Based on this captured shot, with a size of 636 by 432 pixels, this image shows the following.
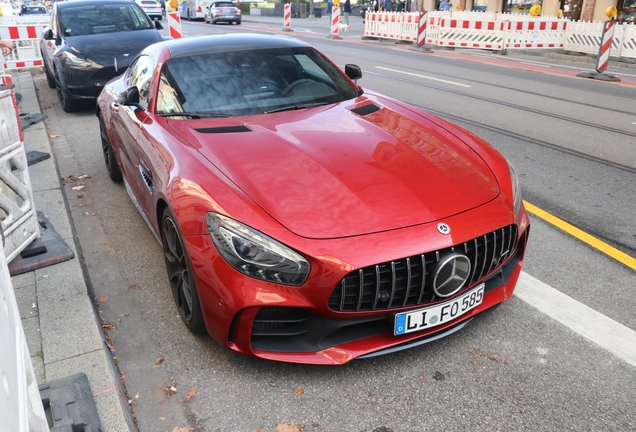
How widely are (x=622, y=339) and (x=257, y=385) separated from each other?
1.89 meters

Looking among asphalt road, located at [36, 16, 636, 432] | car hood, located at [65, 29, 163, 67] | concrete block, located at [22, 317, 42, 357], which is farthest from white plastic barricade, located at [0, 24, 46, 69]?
concrete block, located at [22, 317, 42, 357]

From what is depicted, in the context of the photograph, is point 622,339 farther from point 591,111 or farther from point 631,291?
point 591,111

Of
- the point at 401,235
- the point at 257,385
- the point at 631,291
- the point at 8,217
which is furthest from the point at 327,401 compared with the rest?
the point at 8,217

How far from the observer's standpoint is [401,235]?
2656mm

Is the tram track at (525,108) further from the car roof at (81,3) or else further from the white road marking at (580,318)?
the car roof at (81,3)

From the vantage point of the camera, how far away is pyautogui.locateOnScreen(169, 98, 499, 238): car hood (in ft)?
9.02

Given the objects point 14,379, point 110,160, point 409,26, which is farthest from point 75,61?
point 409,26

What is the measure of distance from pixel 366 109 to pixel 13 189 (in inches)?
94.9

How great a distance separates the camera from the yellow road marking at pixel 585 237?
3.95 m

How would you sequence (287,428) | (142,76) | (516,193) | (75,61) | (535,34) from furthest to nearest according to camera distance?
(535,34)
(75,61)
(142,76)
(516,193)
(287,428)

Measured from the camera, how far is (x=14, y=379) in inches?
58.3

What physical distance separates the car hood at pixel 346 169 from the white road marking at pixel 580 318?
81 cm

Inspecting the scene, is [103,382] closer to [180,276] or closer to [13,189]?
[180,276]

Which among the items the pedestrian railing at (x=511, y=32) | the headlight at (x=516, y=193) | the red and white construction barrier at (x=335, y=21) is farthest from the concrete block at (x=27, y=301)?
the red and white construction barrier at (x=335, y=21)
